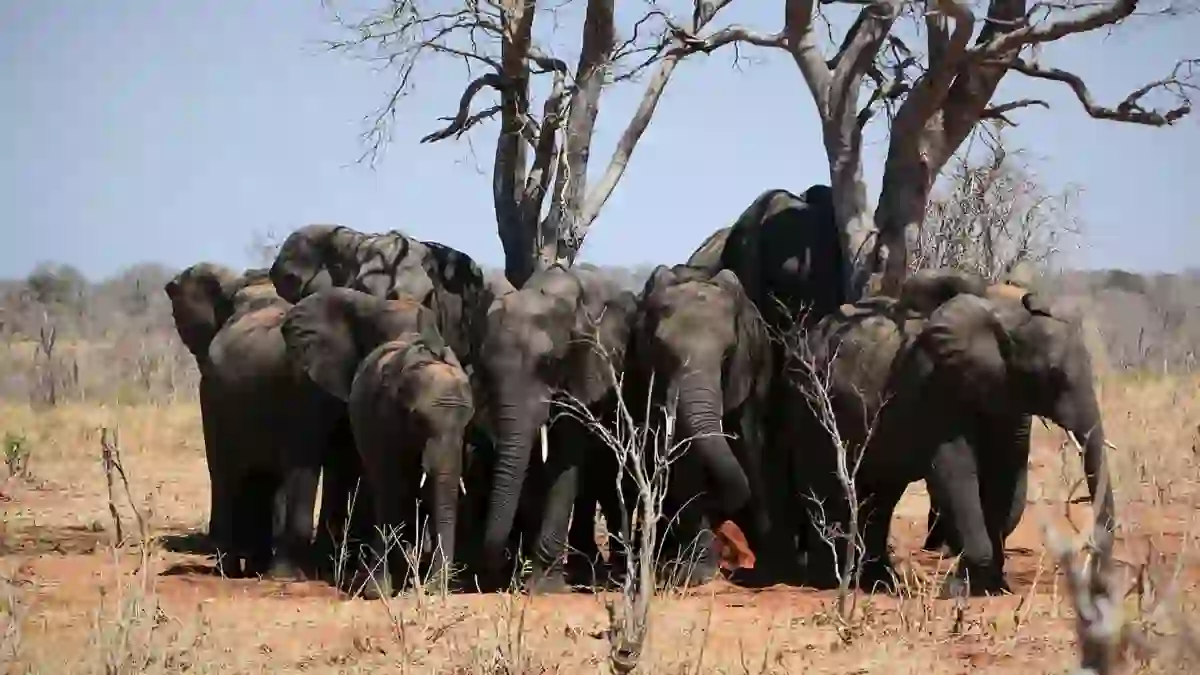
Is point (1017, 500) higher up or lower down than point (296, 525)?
higher up

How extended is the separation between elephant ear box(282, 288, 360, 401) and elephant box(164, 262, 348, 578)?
0.30 m

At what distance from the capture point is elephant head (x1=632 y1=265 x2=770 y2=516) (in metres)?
11.2

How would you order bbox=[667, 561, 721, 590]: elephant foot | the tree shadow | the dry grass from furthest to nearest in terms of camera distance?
the tree shadow, bbox=[667, 561, 721, 590]: elephant foot, the dry grass

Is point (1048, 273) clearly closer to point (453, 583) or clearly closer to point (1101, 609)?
point (453, 583)

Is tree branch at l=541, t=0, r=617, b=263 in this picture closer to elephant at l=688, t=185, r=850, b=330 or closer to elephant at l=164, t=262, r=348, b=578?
elephant at l=688, t=185, r=850, b=330

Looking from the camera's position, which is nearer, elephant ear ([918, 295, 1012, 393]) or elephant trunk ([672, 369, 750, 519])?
elephant ear ([918, 295, 1012, 393])

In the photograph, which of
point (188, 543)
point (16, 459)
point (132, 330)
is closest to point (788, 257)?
point (188, 543)

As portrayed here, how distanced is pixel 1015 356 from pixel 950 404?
522 millimetres

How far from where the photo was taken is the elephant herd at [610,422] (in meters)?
10.4

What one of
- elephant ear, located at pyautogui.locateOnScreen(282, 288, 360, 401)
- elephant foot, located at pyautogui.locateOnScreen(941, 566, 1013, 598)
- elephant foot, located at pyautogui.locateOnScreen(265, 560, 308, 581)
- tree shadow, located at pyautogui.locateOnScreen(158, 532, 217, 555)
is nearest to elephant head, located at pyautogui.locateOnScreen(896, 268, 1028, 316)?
elephant foot, located at pyautogui.locateOnScreen(941, 566, 1013, 598)

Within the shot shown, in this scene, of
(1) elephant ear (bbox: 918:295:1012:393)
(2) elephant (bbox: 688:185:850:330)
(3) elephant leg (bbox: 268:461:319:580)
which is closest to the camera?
(1) elephant ear (bbox: 918:295:1012:393)

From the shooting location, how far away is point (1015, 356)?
1040cm

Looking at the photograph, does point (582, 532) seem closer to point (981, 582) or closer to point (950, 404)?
point (950, 404)

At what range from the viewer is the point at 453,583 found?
11.0m
